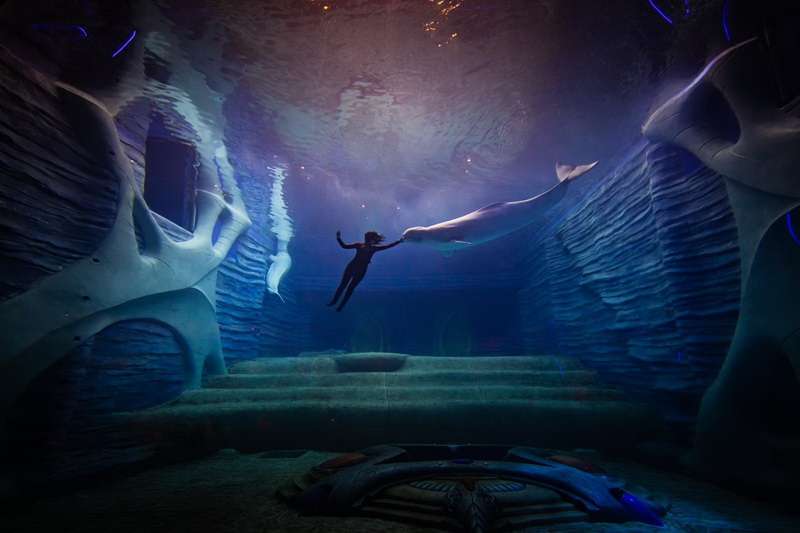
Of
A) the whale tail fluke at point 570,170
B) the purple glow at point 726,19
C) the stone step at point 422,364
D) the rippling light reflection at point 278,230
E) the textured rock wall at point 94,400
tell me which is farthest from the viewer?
the rippling light reflection at point 278,230

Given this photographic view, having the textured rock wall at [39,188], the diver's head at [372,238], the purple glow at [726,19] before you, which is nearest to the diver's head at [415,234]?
the diver's head at [372,238]

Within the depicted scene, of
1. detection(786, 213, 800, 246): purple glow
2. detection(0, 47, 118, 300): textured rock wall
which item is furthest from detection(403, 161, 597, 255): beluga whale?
detection(0, 47, 118, 300): textured rock wall

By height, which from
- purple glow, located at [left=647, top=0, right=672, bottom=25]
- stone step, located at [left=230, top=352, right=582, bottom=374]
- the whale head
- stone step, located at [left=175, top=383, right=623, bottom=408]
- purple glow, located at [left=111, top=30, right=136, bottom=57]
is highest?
purple glow, located at [left=111, top=30, right=136, bottom=57]

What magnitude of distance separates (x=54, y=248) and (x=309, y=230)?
10.7 metres

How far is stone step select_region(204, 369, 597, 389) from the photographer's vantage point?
7.15 meters

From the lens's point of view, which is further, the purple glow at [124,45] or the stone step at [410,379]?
the stone step at [410,379]

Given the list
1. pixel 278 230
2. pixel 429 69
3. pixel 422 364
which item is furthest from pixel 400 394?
pixel 278 230

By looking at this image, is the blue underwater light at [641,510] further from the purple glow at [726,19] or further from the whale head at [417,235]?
the purple glow at [726,19]

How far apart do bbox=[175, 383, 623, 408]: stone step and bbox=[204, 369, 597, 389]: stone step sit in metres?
0.41

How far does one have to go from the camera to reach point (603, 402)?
602 centimetres

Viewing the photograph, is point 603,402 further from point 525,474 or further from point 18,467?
point 18,467

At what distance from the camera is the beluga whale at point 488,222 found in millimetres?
7324

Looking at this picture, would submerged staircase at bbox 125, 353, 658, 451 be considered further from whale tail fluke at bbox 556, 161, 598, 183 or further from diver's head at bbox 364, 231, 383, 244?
whale tail fluke at bbox 556, 161, 598, 183

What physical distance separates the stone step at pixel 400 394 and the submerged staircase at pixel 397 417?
0.02m
